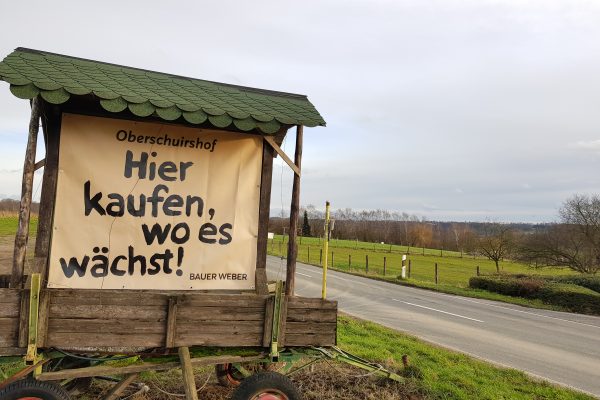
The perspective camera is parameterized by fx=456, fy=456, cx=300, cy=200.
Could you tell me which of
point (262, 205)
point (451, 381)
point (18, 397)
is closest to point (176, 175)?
point (262, 205)

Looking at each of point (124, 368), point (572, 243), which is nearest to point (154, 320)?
point (124, 368)

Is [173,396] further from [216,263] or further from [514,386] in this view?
[514,386]

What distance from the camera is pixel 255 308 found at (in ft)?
13.5

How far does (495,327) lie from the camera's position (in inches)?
502

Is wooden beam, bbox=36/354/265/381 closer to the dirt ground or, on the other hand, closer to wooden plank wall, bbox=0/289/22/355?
wooden plank wall, bbox=0/289/22/355

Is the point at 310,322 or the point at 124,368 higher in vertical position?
the point at 310,322

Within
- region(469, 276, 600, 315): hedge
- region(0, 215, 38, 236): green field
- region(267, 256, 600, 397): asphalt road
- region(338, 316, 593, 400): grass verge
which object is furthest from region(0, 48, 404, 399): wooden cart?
region(0, 215, 38, 236): green field

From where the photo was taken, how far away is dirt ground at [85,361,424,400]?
5.11 metres

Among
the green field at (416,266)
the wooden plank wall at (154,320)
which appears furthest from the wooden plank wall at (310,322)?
the green field at (416,266)

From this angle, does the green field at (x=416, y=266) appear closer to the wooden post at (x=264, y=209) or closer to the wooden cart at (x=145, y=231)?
Answer: the wooden post at (x=264, y=209)

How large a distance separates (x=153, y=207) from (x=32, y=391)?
176cm

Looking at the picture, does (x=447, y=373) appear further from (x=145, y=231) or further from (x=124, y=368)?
(x=145, y=231)

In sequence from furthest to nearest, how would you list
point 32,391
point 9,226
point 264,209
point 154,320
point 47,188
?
point 9,226, point 264,209, point 47,188, point 154,320, point 32,391

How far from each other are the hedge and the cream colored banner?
17.4m
